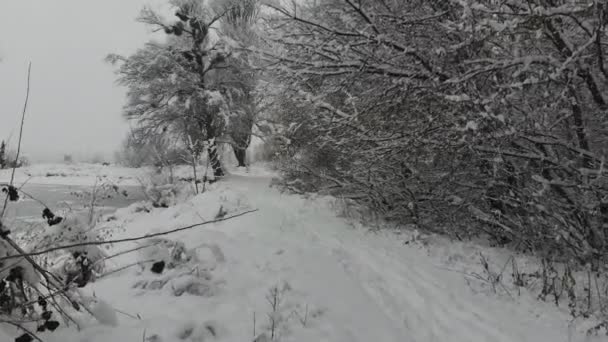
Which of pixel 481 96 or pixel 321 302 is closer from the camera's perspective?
pixel 321 302

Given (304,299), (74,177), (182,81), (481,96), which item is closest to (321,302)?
(304,299)

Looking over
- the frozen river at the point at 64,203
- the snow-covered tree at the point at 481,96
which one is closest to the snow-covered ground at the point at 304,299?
the snow-covered tree at the point at 481,96

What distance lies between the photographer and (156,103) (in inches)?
607

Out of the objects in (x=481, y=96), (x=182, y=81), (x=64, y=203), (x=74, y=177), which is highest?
(x=182, y=81)

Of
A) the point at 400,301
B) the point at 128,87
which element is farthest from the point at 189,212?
the point at 128,87

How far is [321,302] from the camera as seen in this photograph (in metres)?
2.89

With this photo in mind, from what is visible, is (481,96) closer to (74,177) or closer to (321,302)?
(321,302)

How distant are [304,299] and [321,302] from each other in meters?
0.15

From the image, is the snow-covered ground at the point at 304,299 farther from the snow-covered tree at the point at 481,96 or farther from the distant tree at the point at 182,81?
the distant tree at the point at 182,81

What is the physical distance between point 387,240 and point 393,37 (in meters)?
2.95

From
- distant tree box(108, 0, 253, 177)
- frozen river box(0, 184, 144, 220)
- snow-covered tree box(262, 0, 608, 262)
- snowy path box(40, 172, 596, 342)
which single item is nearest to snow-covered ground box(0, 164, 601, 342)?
snowy path box(40, 172, 596, 342)

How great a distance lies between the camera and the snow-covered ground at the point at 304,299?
2.29m

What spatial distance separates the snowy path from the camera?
2.33 metres

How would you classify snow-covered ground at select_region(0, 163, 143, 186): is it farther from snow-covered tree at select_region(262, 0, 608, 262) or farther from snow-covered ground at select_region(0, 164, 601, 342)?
snow-covered tree at select_region(262, 0, 608, 262)
